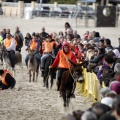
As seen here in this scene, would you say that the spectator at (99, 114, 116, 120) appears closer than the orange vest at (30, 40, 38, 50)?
Yes

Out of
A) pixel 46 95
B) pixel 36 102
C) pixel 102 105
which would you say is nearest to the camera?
pixel 102 105

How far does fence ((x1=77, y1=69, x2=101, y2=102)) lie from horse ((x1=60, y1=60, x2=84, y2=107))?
776 mm

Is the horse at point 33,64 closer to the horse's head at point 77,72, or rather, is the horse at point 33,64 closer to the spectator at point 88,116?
the horse's head at point 77,72

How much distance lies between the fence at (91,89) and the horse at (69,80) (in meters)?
0.78

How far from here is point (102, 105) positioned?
37.1ft

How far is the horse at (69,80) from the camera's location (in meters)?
19.1

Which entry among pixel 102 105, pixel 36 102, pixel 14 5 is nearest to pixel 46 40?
pixel 36 102

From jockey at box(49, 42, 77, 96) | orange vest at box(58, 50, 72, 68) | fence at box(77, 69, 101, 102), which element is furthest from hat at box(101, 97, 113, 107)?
orange vest at box(58, 50, 72, 68)

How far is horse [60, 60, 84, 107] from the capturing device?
19109 millimetres

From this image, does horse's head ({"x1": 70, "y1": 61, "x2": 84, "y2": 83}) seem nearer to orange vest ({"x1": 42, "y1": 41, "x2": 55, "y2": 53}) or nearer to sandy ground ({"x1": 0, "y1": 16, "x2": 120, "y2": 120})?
sandy ground ({"x1": 0, "y1": 16, "x2": 120, "y2": 120})

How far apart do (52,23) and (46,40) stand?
41.4m

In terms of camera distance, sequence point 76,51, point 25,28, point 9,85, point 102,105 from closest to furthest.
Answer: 1. point 102,105
2. point 9,85
3. point 76,51
4. point 25,28

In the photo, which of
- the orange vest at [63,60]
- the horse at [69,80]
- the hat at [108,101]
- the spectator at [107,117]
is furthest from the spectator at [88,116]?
the orange vest at [63,60]

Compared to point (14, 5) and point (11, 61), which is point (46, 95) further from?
point (14, 5)
